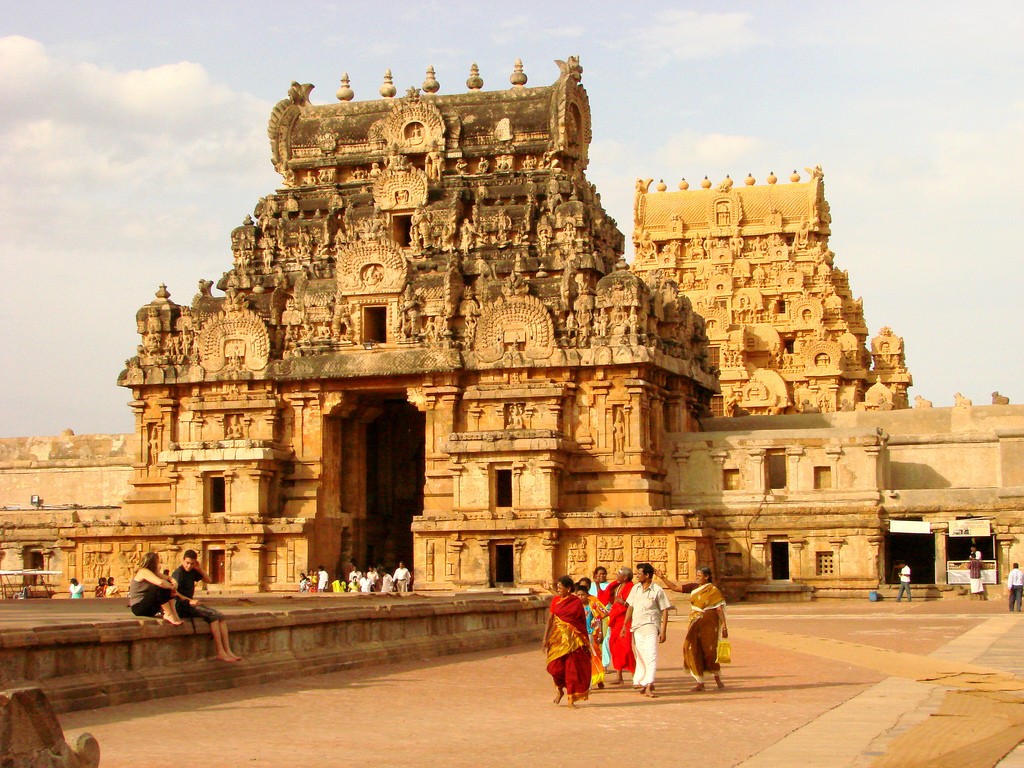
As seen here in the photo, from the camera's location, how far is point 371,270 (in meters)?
52.2

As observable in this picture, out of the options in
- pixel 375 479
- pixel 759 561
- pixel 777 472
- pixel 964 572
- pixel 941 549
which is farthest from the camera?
pixel 375 479

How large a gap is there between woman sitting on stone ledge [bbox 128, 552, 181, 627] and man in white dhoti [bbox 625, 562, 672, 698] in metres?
5.41

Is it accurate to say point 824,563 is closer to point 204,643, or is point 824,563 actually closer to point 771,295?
point 204,643

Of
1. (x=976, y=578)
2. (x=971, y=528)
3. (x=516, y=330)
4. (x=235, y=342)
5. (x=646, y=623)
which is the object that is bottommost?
(x=976, y=578)

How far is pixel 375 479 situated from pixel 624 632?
3699 centimetres

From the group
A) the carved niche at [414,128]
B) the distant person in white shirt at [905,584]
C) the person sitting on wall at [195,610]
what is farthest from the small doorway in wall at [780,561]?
the person sitting on wall at [195,610]

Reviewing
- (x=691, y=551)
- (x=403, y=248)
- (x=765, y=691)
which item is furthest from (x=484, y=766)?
(x=403, y=248)

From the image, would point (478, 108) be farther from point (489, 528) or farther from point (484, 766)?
point (484, 766)

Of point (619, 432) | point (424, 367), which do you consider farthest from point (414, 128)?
point (619, 432)

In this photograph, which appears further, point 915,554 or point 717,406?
point 717,406

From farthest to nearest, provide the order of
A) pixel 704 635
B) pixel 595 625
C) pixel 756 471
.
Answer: pixel 756 471 → pixel 595 625 → pixel 704 635

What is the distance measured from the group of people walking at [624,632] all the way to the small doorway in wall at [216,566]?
98.0ft

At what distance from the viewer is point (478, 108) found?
55219 millimetres

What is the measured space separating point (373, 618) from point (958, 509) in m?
26.8
